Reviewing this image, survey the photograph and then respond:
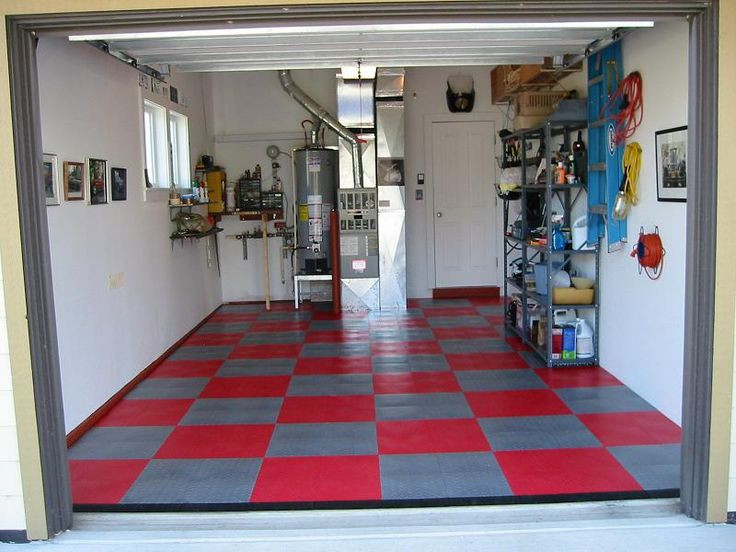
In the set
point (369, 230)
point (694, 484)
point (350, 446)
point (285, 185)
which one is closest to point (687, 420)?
point (694, 484)

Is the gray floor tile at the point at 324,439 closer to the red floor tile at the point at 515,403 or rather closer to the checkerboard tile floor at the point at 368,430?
the checkerboard tile floor at the point at 368,430

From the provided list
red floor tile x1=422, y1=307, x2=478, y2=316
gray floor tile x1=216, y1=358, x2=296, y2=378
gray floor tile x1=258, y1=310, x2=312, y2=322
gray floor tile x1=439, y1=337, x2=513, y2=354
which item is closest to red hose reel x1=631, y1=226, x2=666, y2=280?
gray floor tile x1=439, y1=337, x2=513, y2=354

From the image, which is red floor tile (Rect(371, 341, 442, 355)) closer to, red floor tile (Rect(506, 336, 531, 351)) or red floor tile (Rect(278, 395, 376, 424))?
red floor tile (Rect(506, 336, 531, 351))

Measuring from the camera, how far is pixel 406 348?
22.9 feet

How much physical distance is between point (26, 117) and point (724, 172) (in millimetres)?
3089

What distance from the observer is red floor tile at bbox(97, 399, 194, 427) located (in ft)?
16.4

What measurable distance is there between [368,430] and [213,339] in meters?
3.30

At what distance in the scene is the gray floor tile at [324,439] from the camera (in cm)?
435

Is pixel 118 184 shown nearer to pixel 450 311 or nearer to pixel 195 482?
pixel 195 482

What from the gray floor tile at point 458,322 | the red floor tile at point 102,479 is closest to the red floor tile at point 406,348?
the gray floor tile at point 458,322

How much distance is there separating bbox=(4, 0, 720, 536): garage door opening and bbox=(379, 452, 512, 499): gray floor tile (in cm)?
1

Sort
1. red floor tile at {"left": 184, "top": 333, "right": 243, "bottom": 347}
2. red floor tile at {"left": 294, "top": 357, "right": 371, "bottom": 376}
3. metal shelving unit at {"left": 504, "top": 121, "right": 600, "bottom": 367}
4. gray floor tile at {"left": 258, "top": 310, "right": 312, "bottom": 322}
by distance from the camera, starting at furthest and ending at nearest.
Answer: gray floor tile at {"left": 258, "top": 310, "right": 312, "bottom": 322} < red floor tile at {"left": 184, "top": 333, "right": 243, "bottom": 347} < red floor tile at {"left": 294, "top": 357, "right": 371, "bottom": 376} < metal shelving unit at {"left": 504, "top": 121, "right": 600, "bottom": 367}

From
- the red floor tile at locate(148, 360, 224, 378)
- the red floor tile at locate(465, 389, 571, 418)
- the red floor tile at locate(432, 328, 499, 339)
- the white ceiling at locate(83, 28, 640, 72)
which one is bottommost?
the red floor tile at locate(465, 389, 571, 418)

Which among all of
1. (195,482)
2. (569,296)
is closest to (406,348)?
(569,296)
